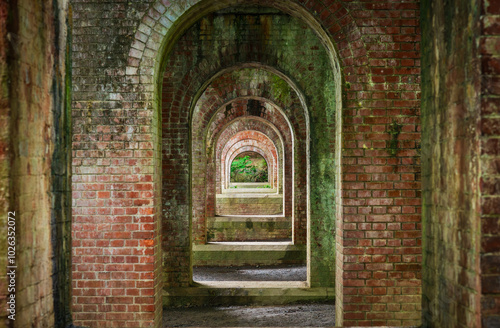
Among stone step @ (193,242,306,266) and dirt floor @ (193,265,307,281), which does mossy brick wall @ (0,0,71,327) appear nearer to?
dirt floor @ (193,265,307,281)

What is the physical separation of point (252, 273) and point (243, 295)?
8.26ft

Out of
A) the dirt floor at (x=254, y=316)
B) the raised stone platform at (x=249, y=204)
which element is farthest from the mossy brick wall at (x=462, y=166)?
the raised stone platform at (x=249, y=204)

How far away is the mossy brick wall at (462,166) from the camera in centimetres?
246

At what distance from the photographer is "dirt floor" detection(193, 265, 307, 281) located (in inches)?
385

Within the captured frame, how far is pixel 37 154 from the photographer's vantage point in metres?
2.60

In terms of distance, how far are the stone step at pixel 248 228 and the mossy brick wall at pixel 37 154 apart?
10473 millimetres

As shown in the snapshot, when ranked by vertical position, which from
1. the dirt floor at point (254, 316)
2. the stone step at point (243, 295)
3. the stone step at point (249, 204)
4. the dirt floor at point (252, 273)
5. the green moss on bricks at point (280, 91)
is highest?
the green moss on bricks at point (280, 91)

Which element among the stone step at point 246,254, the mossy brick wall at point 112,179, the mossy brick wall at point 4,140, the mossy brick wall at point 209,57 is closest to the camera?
the mossy brick wall at point 4,140

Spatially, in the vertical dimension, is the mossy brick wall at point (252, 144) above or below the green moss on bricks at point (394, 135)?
above

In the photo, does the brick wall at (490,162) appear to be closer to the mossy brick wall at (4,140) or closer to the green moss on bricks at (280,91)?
the mossy brick wall at (4,140)

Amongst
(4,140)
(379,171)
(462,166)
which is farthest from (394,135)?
(4,140)

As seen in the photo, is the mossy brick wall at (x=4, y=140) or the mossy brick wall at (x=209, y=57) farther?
the mossy brick wall at (x=209, y=57)

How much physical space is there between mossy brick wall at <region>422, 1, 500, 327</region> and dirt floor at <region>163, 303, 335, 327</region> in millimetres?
3699

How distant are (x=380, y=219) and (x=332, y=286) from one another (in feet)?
14.2
